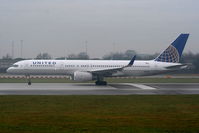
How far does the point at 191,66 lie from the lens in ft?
242

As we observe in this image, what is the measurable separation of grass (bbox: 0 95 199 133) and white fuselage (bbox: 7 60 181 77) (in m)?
16.9

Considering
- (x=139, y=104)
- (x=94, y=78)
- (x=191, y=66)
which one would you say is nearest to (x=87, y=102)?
(x=139, y=104)

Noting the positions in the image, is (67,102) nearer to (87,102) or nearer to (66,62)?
(87,102)

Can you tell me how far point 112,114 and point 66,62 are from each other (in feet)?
75.3

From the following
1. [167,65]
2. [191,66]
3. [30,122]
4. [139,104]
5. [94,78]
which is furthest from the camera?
[191,66]

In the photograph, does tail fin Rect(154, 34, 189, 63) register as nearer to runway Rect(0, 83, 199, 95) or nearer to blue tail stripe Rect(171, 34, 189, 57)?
blue tail stripe Rect(171, 34, 189, 57)

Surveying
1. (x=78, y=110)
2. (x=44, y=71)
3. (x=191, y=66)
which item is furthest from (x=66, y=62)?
(x=191, y=66)

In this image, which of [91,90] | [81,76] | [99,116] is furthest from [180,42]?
[99,116]

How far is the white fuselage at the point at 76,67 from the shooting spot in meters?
37.7

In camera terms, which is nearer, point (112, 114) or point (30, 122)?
point (30, 122)

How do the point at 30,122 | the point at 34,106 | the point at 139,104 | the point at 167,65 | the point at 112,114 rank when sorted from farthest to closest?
the point at 167,65, the point at 139,104, the point at 34,106, the point at 112,114, the point at 30,122

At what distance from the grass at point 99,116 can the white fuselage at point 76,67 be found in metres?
16.9

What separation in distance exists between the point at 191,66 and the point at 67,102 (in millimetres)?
57568

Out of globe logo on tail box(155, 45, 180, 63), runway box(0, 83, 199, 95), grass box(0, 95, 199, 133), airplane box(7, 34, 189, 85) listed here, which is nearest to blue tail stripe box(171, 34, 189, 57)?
airplane box(7, 34, 189, 85)
